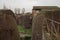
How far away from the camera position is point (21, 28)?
5.06 m

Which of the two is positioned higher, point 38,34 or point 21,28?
point 38,34

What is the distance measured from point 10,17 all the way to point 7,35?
0.30 metres

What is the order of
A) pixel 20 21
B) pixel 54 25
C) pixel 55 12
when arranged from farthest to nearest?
pixel 20 21
pixel 55 12
pixel 54 25

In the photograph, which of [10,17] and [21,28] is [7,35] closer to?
[10,17]

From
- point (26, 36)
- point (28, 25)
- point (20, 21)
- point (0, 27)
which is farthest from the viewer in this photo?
point (20, 21)

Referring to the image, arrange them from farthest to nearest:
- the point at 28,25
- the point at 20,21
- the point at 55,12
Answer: the point at 20,21, the point at 28,25, the point at 55,12

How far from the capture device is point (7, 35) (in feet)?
8.09

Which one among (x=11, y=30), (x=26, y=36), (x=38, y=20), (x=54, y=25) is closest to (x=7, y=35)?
(x=11, y=30)

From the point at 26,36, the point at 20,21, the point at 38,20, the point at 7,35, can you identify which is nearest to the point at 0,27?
the point at 7,35

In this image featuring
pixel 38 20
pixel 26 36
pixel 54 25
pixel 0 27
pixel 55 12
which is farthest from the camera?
pixel 26 36

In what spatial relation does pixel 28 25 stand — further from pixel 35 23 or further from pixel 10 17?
pixel 10 17

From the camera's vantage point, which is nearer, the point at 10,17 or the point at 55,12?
the point at 55,12

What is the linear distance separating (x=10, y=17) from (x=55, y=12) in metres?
0.81

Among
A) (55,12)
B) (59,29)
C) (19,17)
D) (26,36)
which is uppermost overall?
(55,12)
